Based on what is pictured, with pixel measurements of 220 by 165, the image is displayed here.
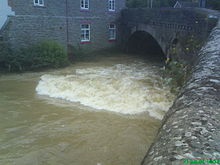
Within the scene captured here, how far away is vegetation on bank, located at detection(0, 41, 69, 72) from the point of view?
1235cm

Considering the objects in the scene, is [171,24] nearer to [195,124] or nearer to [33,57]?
[33,57]

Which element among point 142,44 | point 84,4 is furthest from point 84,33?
point 142,44

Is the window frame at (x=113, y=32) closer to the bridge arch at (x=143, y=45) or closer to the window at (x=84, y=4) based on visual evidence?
the bridge arch at (x=143, y=45)

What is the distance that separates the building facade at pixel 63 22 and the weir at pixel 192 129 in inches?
502

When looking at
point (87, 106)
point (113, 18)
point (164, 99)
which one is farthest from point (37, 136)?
point (113, 18)

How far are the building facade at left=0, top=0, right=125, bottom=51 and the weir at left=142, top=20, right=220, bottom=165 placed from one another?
12.8m

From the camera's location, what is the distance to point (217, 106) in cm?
202

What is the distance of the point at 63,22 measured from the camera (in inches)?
617

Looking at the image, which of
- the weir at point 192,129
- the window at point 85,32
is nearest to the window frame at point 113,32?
the window at point 85,32

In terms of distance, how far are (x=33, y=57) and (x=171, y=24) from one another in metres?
7.78

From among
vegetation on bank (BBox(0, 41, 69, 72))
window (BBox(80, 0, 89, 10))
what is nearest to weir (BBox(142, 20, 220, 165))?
vegetation on bank (BBox(0, 41, 69, 72))

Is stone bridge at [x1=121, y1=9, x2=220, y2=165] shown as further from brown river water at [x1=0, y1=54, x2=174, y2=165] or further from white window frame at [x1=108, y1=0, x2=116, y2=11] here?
white window frame at [x1=108, y1=0, x2=116, y2=11]

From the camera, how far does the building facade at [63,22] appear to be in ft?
43.1

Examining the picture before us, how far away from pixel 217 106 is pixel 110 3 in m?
18.0
